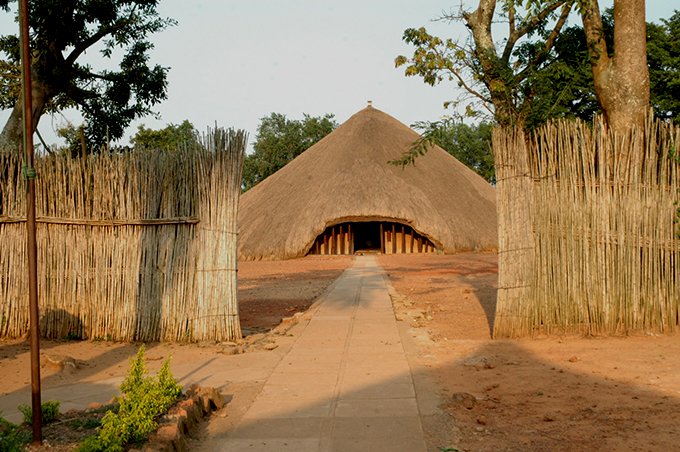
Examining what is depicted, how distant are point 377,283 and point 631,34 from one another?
817 cm

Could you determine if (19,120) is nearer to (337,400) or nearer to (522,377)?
(337,400)

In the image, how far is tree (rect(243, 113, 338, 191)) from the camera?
4691cm

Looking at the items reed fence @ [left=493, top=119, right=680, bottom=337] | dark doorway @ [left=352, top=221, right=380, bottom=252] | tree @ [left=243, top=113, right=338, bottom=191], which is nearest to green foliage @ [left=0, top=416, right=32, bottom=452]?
reed fence @ [left=493, top=119, right=680, bottom=337]

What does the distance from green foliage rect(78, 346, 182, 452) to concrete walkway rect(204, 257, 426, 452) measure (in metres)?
0.43

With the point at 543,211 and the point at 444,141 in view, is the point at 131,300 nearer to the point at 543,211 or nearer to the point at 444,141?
the point at 543,211

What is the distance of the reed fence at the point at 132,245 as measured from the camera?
→ 7656mm

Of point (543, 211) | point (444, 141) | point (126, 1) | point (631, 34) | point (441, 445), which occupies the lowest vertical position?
point (441, 445)

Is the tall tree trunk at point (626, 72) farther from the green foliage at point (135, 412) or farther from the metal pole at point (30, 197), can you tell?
the metal pole at point (30, 197)

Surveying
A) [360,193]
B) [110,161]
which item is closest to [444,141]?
[360,193]

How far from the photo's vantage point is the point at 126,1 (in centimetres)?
1121

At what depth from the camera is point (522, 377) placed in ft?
19.0

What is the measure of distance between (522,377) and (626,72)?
15.0 ft

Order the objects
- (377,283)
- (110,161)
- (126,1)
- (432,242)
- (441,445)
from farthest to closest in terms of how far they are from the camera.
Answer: (432,242) < (377,283) < (126,1) < (110,161) < (441,445)

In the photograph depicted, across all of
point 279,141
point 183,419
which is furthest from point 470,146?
point 183,419
